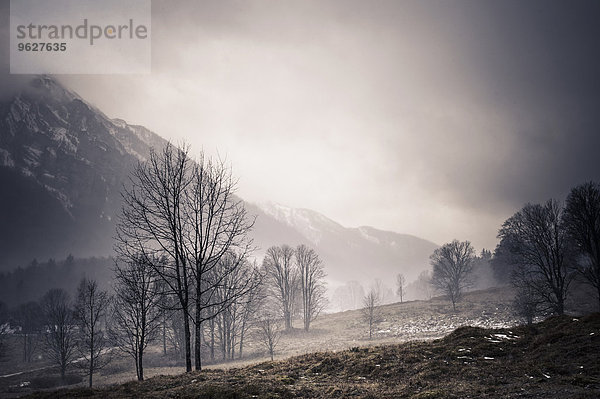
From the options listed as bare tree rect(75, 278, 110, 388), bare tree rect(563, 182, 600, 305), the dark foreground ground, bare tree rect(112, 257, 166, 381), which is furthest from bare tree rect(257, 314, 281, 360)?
bare tree rect(563, 182, 600, 305)

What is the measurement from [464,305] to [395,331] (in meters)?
19.8

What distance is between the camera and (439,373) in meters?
11.4

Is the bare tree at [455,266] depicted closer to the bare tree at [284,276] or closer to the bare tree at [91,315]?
the bare tree at [284,276]

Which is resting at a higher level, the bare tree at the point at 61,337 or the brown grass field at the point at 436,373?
the brown grass field at the point at 436,373

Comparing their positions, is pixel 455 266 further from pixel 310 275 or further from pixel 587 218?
pixel 587 218

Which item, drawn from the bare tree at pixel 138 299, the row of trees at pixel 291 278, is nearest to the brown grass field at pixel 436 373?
the bare tree at pixel 138 299

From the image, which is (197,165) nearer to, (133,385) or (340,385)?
(133,385)

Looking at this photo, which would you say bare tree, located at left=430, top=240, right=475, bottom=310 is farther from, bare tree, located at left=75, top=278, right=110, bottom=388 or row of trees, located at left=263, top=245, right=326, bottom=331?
bare tree, located at left=75, top=278, right=110, bottom=388

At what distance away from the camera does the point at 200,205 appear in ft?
55.9

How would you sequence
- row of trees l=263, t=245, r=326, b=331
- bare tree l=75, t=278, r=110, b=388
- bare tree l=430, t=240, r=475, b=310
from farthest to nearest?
bare tree l=430, t=240, r=475, b=310, row of trees l=263, t=245, r=326, b=331, bare tree l=75, t=278, r=110, b=388

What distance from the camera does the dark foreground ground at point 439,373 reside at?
9414 mm

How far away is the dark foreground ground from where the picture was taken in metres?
9.41

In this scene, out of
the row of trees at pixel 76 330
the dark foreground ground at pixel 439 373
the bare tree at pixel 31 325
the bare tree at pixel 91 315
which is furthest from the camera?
the bare tree at pixel 31 325

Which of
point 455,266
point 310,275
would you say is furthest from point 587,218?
point 310,275
